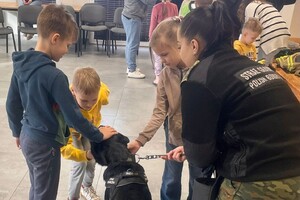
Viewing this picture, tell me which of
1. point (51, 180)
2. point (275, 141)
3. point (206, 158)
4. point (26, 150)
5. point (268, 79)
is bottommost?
point (51, 180)

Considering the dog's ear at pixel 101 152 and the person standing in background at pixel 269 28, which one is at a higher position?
the person standing in background at pixel 269 28

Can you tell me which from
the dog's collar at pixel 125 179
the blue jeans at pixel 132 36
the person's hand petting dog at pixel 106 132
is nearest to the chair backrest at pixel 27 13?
the blue jeans at pixel 132 36

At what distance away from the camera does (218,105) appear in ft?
3.91

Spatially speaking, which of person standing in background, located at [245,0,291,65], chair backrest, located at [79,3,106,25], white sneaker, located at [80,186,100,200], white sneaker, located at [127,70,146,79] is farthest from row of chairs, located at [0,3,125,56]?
white sneaker, located at [80,186,100,200]

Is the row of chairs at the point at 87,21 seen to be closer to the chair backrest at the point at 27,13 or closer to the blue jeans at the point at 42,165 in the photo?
the chair backrest at the point at 27,13

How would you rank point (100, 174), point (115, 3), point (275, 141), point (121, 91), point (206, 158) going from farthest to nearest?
point (115, 3) < point (121, 91) < point (100, 174) < point (206, 158) < point (275, 141)

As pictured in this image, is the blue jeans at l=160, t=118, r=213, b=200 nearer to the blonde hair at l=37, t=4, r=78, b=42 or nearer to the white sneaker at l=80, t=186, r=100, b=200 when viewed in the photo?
the white sneaker at l=80, t=186, r=100, b=200

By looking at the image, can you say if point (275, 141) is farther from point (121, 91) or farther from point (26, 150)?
point (121, 91)

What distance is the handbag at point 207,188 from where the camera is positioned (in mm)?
1352

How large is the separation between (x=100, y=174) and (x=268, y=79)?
5.73 feet

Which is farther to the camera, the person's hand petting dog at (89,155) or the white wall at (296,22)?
the white wall at (296,22)

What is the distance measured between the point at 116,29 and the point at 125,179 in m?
5.52

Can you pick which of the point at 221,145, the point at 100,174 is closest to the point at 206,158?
the point at 221,145

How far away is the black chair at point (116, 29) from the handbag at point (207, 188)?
18.4 feet
